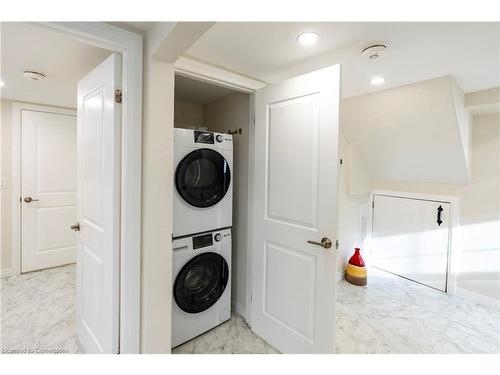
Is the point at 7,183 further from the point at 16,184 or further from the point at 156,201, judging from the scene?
the point at 156,201

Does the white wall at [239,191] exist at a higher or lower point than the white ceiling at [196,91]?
lower

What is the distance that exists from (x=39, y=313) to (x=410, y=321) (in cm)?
331

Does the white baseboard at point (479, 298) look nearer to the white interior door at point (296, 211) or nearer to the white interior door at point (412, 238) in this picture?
the white interior door at point (412, 238)

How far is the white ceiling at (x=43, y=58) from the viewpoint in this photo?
1301mm

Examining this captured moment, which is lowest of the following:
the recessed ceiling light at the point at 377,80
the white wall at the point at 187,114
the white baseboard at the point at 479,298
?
the white baseboard at the point at 479,298

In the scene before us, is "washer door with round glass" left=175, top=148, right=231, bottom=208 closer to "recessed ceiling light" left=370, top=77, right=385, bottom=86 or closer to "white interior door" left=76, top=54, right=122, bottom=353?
"white interior door" left=76, top=54, right=122, bottom=353

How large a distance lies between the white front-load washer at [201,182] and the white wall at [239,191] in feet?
0.53

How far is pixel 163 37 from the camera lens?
1.08 meters

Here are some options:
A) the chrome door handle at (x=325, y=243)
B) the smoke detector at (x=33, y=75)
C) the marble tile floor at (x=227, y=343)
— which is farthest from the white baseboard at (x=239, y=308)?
the smoke detector at (x=33, y=75)

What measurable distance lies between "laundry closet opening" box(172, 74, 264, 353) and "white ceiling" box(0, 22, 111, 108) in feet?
2.18

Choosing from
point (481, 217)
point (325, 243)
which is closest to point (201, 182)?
point (325, 243)

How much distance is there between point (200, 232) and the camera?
6.01ft

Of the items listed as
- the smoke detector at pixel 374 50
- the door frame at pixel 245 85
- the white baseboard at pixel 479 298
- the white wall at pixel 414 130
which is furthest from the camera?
the white baseboard at pixel 479 298

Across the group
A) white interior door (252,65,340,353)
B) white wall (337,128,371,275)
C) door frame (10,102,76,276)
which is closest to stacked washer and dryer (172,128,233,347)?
white interior door (252,65,340,353)
